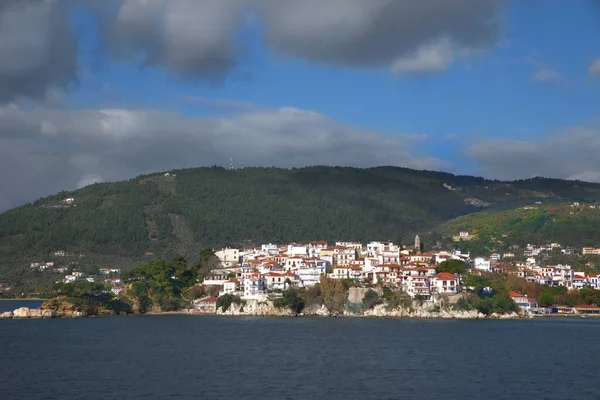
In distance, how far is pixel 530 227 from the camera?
13175 cm

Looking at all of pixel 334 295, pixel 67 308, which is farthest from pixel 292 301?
pixel 67 308

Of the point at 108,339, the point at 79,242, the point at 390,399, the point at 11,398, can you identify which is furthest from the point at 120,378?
the point at 79,242

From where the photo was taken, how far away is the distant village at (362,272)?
73.9m

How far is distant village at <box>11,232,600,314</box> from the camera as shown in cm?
7388

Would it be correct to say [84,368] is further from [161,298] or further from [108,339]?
[161,298]

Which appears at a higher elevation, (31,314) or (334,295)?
(334,295)

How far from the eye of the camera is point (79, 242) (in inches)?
5413

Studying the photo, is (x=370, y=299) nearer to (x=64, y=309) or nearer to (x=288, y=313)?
(x=288, y=313)

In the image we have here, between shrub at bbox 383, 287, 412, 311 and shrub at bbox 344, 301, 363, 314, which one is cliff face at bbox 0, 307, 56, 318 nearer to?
shrub at bbox 344, 301, 363, 314

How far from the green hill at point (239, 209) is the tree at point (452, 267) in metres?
61.8

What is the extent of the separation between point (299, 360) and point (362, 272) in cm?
3751

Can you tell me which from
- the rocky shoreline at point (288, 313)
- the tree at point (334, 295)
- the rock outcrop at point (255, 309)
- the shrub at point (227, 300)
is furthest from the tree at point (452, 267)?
the shrub at point (227, 300)

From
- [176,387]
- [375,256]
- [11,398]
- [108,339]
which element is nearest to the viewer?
[11,398]

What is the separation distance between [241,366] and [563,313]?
50.0 metres
